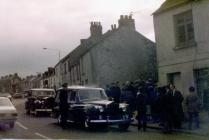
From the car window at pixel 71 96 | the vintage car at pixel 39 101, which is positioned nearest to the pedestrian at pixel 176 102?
the car window at pixel 71 96

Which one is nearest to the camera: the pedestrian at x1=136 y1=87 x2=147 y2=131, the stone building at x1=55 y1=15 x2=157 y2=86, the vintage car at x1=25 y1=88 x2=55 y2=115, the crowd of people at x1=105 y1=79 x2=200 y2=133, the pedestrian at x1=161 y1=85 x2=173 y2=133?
the pedestrian at x1=161 y1=85 x2=173 y2=133

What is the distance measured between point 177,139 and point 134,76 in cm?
3200

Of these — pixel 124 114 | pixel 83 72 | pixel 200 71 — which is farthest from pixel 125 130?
pixel 83 72

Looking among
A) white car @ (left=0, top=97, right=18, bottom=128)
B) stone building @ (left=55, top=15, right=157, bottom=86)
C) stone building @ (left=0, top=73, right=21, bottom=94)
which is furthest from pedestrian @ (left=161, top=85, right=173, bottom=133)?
stone building @ (left=0, top=73, right=21, bottom=94)

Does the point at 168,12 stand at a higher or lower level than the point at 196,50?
higher

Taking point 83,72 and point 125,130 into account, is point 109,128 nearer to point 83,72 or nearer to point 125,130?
point 125,130

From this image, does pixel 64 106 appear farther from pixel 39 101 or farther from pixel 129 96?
pixel 39 101

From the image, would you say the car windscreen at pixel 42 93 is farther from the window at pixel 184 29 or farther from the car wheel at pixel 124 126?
the car wheel at pixel 124 126

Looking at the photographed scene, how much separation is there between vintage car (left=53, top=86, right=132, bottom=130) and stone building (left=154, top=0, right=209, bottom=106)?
19.5ft

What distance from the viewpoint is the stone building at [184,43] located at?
2255cm

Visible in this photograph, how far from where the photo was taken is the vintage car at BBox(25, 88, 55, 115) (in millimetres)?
28541

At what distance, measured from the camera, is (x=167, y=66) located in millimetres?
25141

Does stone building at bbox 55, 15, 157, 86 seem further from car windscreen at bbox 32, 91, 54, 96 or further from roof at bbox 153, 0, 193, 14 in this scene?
roof at bbox 153, 0, 193, 14

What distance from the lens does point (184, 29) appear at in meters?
24.0
